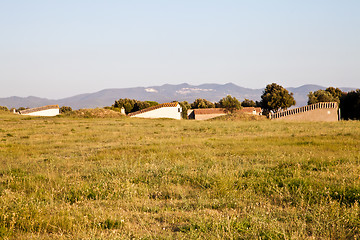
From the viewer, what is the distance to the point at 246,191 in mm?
6996

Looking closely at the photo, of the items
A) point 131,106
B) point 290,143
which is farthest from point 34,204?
point 131,106

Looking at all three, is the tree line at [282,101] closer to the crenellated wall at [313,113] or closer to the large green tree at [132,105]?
the large green tree at [132,105]

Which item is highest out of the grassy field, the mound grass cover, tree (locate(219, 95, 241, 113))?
tree (locate(219, 95, 241, 113))

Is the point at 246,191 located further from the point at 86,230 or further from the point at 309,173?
the point at 86,230

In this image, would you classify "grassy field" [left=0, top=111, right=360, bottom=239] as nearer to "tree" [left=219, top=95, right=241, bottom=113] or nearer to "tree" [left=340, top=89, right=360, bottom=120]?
"tree" [left=340, top=89, right=360, bottom=120]

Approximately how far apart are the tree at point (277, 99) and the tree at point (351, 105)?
17.5 metres

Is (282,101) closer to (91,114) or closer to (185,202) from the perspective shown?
(91,114)

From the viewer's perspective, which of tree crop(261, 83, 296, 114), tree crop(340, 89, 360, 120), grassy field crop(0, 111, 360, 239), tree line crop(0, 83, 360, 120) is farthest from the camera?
tree crop(261, 83, 296, 114)

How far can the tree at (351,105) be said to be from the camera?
70606 mm

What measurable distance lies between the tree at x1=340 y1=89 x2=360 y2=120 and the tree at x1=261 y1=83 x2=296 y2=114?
17.5 metres

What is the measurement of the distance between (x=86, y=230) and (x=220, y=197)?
3.10 meters

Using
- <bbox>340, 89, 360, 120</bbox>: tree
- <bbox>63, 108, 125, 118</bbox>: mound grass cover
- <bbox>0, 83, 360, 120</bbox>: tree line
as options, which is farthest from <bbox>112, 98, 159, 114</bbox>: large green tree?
<bbox>340, 89, 360, 120</bbox>: tree

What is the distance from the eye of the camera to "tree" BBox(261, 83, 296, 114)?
93.1 meters

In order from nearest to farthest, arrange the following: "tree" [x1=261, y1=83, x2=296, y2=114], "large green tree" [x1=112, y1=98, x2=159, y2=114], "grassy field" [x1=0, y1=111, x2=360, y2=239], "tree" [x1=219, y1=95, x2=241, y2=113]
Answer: "grassy field" [x1=0, y1=111, x2=360, y2=239] → "tree" [x1=219, y1=95, x2=241, y2=113] → "tree" [x1=261, y1=83, x2=296, y2=114] → "large green tree" [x1=112, y1=98, x2=159, y2=114]
